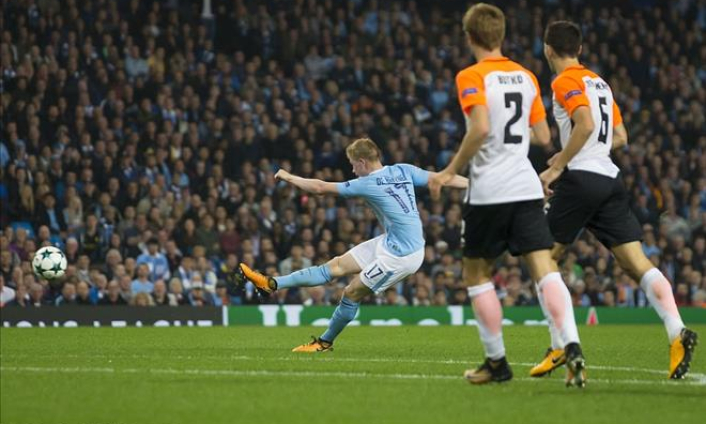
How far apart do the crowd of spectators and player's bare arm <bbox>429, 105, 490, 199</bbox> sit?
1333cm

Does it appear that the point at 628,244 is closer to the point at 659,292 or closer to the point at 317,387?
the point at 659,292

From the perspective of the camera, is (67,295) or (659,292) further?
(67,295)

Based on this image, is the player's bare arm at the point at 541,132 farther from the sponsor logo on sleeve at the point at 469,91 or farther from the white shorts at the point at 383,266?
the white shorts at the point at 383,266

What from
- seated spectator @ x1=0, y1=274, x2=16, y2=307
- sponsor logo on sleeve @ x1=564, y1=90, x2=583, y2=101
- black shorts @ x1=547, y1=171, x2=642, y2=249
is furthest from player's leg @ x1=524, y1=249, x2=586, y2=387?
seated spectator @ x1=0, y1=274, x2=16, y2=307

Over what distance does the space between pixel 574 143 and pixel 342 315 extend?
4.32m

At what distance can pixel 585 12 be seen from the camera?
30797 millimetres

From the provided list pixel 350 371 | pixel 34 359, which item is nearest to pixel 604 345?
pixel 350 371

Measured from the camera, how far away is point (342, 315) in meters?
12.9

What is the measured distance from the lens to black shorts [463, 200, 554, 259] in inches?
341

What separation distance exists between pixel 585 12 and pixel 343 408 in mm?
24436

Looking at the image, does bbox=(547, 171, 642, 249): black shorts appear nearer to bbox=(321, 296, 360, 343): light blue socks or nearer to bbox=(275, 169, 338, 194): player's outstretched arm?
bbox=(275, 169, 338, 194): player's outstretched arm

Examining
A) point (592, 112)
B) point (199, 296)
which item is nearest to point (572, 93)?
point (592, 112)

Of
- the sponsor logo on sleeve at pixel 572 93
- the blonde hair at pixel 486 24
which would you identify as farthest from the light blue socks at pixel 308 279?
the blonde hair at pixel 486 24

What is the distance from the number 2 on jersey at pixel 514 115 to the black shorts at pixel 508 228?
1.43 feet
